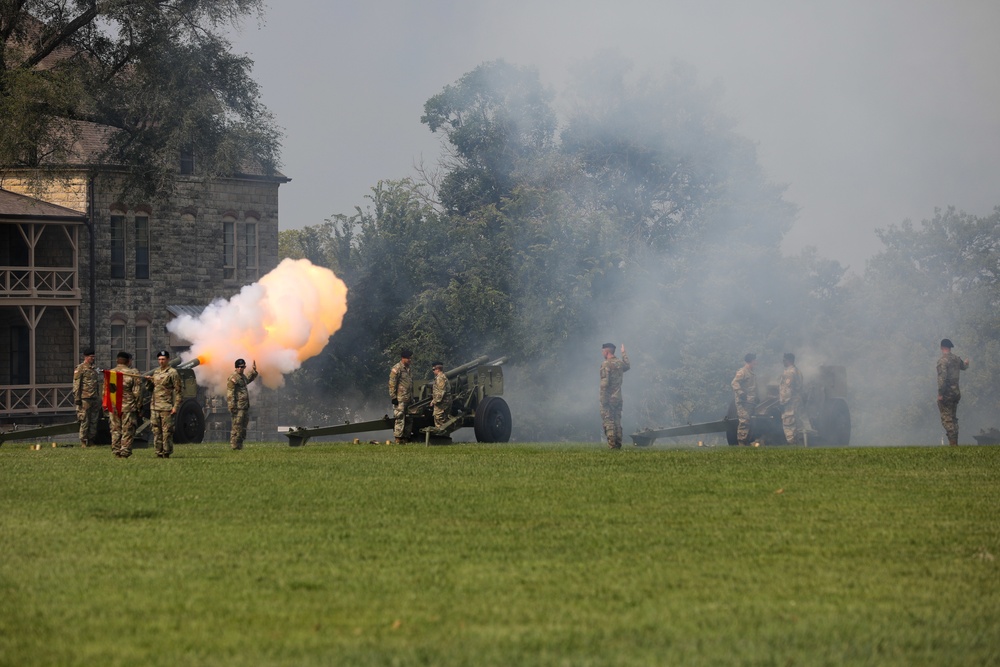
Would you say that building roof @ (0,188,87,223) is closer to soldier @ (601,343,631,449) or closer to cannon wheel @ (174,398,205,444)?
cannon wheel @ (174,398,205,444)

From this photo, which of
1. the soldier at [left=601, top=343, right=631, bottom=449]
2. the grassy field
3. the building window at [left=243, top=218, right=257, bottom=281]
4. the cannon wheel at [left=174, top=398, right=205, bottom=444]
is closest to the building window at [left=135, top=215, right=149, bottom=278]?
the building window at [left=243, top=218, right=257, bottom=281]

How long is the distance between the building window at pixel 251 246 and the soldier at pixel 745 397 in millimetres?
26654

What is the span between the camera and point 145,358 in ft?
148

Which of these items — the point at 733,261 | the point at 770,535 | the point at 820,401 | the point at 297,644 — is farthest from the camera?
the point at 733,261

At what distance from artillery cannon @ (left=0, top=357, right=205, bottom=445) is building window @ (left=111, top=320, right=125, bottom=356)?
16404mm

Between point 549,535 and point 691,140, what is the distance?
32.5m

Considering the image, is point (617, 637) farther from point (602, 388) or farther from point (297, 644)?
point (602, 388)

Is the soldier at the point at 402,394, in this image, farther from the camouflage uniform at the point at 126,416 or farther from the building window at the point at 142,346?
the building window at the point at 142,346

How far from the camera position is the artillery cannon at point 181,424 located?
27.8 m

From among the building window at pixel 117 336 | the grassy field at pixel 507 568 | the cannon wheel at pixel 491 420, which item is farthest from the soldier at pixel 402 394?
the building window at pixel 117 336

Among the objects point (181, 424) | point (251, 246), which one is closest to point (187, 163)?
point (251, 246)

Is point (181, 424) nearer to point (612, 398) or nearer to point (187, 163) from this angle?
point (612, 398)

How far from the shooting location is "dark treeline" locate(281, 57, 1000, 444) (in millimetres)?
42250

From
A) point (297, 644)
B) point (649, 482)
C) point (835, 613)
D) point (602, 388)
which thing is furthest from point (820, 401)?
point (297, 644)
